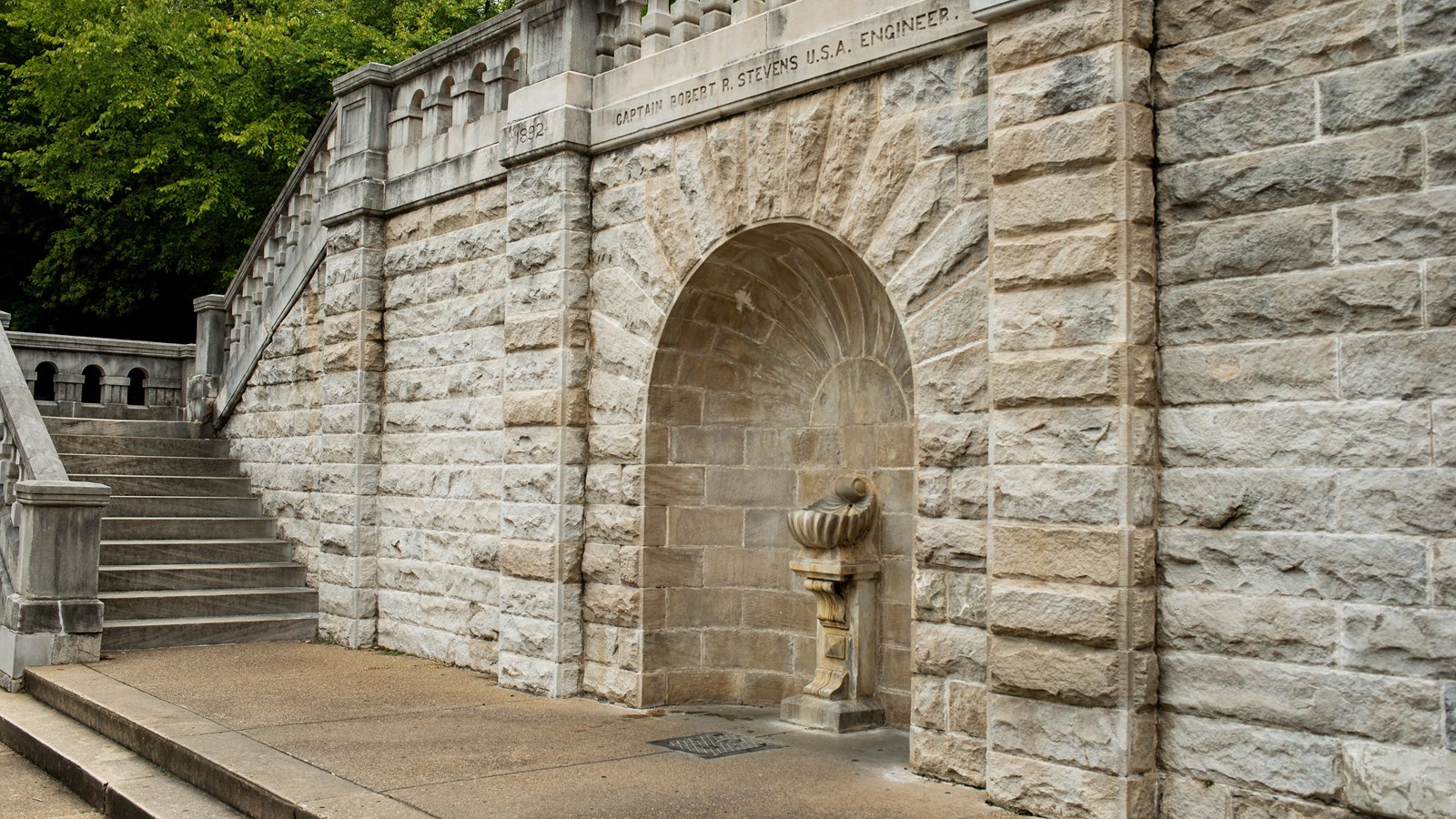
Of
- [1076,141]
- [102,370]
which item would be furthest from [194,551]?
[1076,141]

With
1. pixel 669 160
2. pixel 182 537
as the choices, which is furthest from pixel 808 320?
pixel 182 537

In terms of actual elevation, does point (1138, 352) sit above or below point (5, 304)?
below

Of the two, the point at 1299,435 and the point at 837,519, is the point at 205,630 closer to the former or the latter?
the point at 837,519

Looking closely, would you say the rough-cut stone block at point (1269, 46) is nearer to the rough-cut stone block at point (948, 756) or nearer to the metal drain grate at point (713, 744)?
the rough-cut stone block at point (948, 756)

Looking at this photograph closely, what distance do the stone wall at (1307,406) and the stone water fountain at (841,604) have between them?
2.33 metres

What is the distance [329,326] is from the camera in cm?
1080

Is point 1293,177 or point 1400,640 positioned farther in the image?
point 1293,177

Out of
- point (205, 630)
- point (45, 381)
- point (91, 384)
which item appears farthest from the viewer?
point (45, 381)

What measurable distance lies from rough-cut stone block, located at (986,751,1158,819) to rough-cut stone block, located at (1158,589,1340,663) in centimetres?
59

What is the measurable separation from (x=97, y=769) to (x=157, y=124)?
15.3 meters

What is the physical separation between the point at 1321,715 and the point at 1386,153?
80.5 inches

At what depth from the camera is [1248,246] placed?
4.90m

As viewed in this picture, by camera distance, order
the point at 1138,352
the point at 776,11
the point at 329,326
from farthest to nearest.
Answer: the point at 329,326, the point at 776,11, the point at 1138,352

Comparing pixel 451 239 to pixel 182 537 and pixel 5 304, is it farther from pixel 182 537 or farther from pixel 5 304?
pixel 5 304
